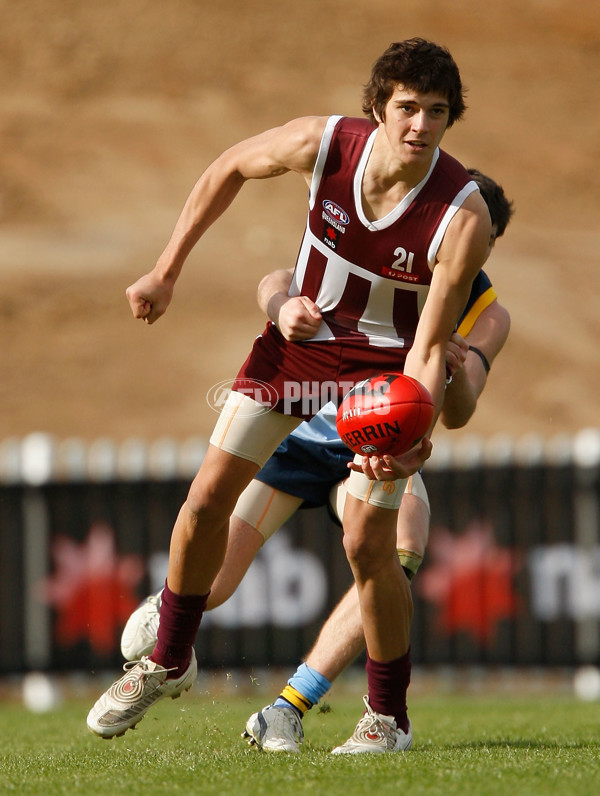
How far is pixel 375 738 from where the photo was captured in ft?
15.1

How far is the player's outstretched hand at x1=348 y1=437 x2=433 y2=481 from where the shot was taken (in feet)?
13.6

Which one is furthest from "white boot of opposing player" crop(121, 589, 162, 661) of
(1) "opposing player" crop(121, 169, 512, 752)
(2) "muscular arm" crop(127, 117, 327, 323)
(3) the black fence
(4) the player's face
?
(3) the black fence

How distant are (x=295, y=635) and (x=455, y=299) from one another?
5263 mm

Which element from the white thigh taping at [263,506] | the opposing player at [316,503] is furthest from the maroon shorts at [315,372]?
the white thigh taping at [263,506]

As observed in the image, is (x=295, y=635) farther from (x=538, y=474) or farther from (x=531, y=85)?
(x=531, y=85)

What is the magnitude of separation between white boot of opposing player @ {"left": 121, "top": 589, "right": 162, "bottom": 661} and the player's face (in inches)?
88.0

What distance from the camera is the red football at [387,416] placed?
4078 millimetres

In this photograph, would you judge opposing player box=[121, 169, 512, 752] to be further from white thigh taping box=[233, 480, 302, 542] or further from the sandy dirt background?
the sandy dirt background

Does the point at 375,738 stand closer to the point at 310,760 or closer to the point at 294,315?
the point at 310,760

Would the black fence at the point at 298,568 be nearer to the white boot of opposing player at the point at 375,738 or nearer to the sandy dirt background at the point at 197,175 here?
the white boot of opposing player at the point at 375,738

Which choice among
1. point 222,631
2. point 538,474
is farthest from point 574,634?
point 222,631

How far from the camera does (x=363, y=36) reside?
28.7m

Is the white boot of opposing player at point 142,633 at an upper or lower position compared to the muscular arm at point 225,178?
lower

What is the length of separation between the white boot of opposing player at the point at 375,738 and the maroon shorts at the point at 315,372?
1.20 metres
